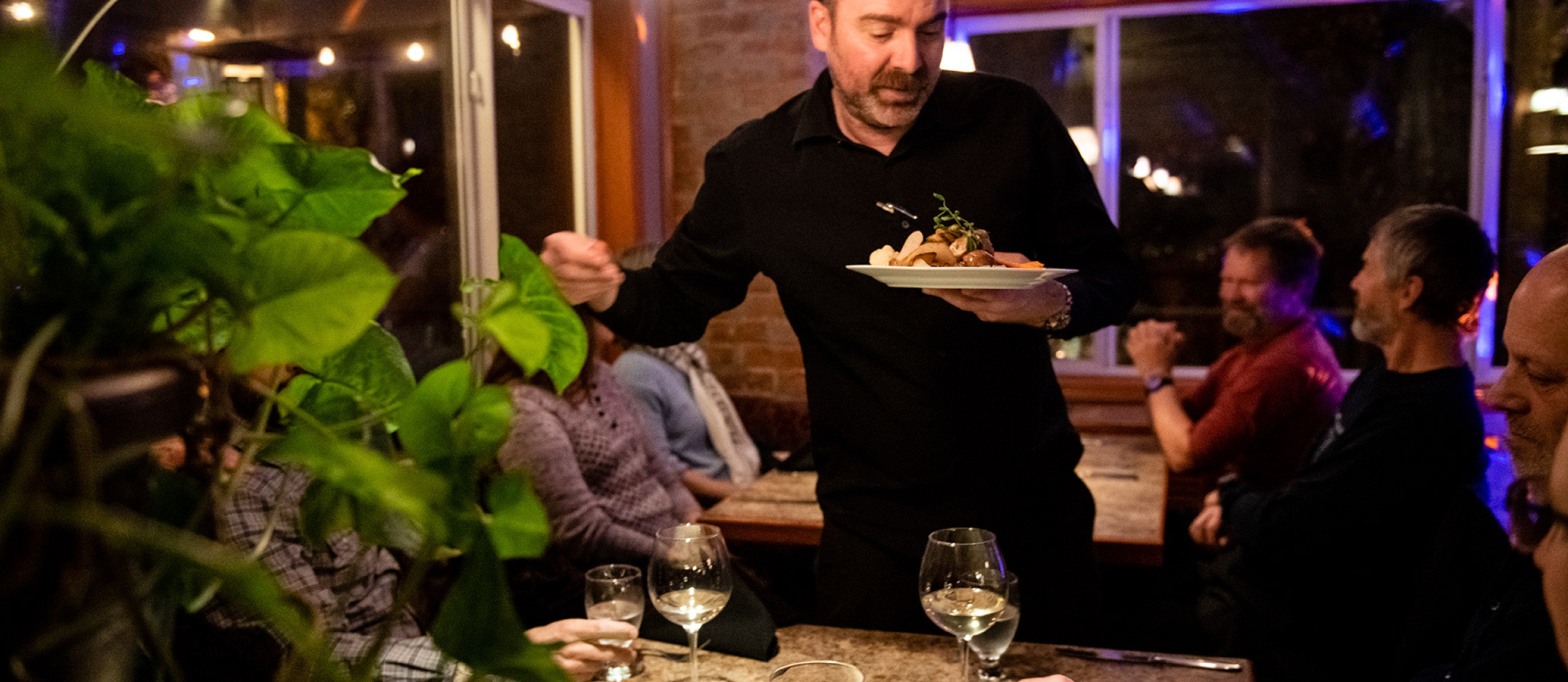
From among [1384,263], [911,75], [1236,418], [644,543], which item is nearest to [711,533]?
[911,75]

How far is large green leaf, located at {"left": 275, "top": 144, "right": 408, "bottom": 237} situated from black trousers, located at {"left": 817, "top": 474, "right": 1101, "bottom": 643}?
4.21 ft

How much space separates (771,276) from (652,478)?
1313 millimetres

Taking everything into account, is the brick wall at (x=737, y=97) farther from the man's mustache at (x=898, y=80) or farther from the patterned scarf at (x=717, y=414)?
the man's mustache at (x=898, y=80)

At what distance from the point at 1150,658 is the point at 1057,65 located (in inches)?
147

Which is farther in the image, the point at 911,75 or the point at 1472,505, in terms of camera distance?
the point at 911,75

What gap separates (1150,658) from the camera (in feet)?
4.38

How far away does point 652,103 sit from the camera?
4.47m

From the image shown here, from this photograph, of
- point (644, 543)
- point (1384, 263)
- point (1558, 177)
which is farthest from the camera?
point (1558, 177)

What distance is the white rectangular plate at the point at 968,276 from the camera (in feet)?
4.51

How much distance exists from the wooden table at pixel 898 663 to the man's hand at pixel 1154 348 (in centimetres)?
204

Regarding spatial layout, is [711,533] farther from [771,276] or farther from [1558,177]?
[1558,177]

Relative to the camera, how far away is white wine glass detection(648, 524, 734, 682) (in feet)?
4.11

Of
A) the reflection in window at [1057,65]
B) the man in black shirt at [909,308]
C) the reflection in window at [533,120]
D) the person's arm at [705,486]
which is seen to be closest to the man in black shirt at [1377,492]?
the man in black shirt at [909,308]

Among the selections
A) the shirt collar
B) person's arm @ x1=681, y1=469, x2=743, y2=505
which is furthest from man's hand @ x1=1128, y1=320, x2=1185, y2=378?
the shirt collar
